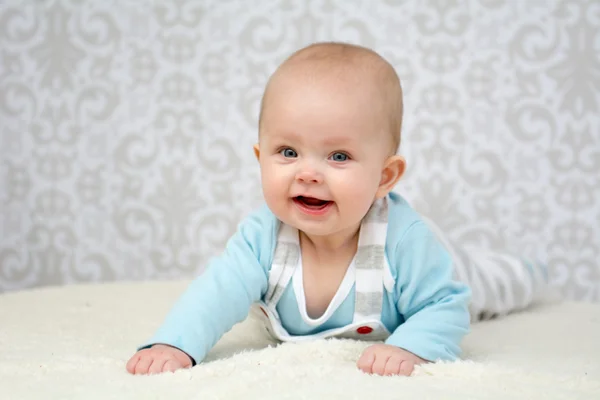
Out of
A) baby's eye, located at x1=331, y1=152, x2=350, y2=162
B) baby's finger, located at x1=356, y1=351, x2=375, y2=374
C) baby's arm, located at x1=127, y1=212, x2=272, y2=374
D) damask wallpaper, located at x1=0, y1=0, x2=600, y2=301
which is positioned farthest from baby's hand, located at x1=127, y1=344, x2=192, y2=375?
damask wallpaper, located at x1=0, y1=0, x2=600, y2=301

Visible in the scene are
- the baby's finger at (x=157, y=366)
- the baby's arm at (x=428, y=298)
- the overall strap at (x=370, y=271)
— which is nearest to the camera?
the baby's finger at (x=157, y=366)

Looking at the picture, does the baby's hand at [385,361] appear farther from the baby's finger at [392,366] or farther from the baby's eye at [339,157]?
the baby's eye at [339,157]

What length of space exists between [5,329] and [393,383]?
75 centimetres

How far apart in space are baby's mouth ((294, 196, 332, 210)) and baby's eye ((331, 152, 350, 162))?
2.6 inches

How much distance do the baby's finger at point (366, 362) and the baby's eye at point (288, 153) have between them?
0.30m

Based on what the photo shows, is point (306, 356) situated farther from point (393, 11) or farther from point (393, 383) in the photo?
point (393, 11)

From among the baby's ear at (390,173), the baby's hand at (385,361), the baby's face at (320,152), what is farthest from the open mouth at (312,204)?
the baby's hand at (385,361)

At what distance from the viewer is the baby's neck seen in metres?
1.23

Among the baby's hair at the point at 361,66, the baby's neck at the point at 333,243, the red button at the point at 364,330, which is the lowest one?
the red button at the point at 364,330

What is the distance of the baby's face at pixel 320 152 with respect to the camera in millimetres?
1072

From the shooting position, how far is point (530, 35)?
7.43 feet

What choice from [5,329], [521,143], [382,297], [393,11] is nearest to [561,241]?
[521,143]

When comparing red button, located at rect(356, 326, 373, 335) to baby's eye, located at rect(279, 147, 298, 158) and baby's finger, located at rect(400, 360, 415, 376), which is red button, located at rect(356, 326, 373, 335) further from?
baby's eye, located at rect(279, 147, 298, 158)

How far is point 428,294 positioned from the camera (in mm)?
1173
